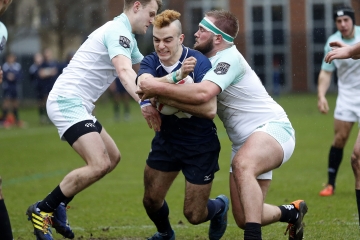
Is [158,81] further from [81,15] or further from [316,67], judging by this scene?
[316,67]

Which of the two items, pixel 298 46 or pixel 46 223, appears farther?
pixel 298 46

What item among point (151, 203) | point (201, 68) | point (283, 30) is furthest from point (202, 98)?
point (283, 30)

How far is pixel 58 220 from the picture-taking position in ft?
21.7

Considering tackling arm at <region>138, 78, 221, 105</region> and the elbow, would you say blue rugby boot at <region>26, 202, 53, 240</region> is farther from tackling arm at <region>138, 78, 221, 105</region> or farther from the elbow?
the elbow

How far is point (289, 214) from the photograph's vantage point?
253 inches

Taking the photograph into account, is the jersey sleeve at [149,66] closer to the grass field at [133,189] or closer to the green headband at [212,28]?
the green headband at [212,28]

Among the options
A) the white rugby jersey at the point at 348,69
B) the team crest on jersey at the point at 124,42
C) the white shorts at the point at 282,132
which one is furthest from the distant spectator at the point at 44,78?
the white shorts at the point at 282,132

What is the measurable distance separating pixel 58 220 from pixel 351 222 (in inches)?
128

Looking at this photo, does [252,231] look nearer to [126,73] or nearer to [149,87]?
[149,87]

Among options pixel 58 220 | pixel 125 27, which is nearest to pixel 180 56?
pixel 125 27

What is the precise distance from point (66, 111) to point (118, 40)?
2.88 feet

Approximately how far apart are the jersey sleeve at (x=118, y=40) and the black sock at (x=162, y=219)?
1.54m

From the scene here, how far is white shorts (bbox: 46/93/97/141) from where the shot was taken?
6630 mm

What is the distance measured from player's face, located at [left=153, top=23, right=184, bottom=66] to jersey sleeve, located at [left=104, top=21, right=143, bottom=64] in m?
0.60
